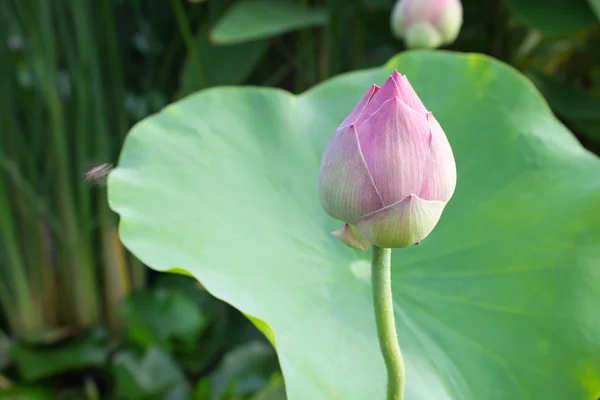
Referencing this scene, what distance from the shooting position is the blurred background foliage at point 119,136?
0.89 metres

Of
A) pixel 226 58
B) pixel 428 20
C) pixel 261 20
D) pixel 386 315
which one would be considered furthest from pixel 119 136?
pixel 386 315

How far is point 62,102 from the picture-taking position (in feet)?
3.26

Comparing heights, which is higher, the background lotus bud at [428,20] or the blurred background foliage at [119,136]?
the background lotus bud at [428,20]

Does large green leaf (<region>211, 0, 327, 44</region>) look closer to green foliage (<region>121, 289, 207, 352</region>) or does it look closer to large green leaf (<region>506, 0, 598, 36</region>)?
large green leaf (<region>506, 0, 598, 36</region>)

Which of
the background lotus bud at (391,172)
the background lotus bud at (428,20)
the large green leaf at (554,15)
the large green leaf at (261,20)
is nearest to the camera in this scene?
the background lotus bud at (391,172)

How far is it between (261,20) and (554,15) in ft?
1.55

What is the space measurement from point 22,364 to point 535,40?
3.86ft

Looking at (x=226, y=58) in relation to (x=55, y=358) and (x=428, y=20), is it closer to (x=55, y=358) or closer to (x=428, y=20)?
(x=428, y=20)

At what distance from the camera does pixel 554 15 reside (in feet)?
3.04

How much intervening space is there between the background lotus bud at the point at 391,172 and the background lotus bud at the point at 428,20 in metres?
0.38

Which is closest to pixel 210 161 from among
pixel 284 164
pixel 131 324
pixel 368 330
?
pixel 284 164

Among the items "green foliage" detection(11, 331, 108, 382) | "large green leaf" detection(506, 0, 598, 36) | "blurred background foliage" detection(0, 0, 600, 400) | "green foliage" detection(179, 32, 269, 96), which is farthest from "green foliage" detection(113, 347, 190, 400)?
"large green leaf" detection(506, 0, 598, 36)

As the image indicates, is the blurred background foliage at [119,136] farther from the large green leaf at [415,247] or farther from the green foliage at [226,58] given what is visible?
the large green leaf at [415,247]

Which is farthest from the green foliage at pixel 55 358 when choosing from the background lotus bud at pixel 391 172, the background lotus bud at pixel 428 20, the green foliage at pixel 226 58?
the background lotus bud at pixel 391 172
